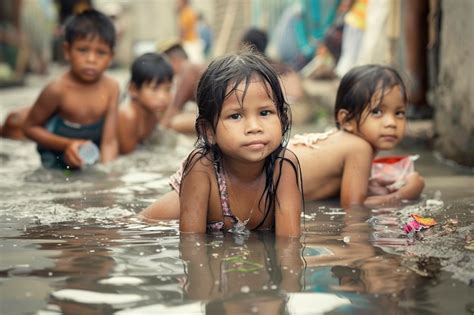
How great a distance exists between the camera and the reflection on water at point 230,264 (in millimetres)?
2713

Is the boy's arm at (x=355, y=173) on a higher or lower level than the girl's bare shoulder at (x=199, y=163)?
lower

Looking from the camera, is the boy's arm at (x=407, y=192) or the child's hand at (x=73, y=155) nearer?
the boy's arm at (x=407, y=192)

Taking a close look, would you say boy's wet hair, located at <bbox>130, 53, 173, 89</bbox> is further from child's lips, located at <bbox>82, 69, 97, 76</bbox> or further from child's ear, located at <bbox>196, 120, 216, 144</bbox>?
child's ear, located at <bbox>196, 120, 216, 144</bbox>

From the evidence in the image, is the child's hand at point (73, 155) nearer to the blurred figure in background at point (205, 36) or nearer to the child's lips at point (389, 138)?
the child's lips at point (389, 138)

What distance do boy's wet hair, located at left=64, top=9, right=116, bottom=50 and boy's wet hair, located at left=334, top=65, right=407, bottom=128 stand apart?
7.21 ft

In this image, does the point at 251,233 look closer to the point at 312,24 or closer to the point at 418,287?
the point at 418,287

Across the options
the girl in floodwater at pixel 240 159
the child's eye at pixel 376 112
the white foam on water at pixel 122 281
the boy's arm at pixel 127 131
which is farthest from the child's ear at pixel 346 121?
the boy's arm at pixel 127 131

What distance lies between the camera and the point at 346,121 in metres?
4.97

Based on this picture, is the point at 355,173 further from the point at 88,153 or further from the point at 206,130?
the point at 88,153

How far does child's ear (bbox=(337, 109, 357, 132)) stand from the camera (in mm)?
4953

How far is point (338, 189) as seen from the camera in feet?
16.0

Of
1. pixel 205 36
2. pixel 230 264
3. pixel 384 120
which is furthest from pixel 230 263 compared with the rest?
pixel 205 36

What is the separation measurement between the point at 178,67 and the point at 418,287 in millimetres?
7155

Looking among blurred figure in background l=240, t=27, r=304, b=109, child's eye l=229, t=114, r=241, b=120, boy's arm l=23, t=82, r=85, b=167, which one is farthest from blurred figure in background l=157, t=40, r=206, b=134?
child's eye l=229, t=114, r=241, b=120
